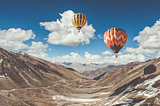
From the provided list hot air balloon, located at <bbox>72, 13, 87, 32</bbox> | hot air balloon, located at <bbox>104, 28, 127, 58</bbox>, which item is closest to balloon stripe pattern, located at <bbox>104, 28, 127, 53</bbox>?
hot air balloon, located at <bbox>104, 28, 127, 58</bbox>

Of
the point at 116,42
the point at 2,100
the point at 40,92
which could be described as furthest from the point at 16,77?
the point at 116,42

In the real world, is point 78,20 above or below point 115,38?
above

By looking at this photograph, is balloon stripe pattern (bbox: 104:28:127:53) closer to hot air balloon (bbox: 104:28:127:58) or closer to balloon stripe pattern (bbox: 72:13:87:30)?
hot air balloon (bbox: 104:28:127:58)

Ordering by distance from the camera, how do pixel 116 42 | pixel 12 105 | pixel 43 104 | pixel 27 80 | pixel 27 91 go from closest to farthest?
pixel 116 42 → pixel 12 105 → pixel 43 104 → pixel 27 91 → pixel 27 80

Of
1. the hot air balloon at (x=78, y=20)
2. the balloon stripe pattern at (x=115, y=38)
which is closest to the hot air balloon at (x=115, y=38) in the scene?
the balloon stripe pattern at (x=115, y=38)

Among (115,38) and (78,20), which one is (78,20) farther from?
(115,38)

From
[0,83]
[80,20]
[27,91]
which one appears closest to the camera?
[80,20]

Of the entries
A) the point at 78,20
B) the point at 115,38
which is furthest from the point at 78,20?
the point at 115,38

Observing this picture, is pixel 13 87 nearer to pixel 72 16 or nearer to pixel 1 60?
pixel 1 60
